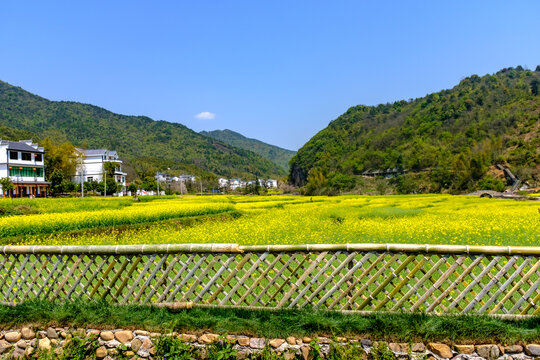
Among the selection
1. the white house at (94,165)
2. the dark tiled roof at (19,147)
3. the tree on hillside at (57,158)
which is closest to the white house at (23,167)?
the dark tiled roof at (19,147)

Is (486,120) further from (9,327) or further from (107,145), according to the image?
(107,145)

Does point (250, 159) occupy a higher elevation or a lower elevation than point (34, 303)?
higher

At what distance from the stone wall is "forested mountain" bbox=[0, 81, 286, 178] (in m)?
111

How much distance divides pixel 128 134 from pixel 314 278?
16625 cm

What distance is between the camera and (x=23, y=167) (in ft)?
128

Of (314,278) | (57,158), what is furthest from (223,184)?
(314,278)

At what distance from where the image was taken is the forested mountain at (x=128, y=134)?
126 m

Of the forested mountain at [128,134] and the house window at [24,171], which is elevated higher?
the forested mountain at [128,134]

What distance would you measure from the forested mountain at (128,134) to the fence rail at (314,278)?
110 m

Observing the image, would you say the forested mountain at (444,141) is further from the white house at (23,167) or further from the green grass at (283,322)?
the green grass at (283,322)

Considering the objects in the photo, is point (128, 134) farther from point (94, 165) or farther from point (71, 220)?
point (71, 220)

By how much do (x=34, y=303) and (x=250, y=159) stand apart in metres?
180

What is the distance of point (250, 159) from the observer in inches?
7224

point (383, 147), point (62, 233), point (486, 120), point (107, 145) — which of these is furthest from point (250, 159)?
point (62, 233)
